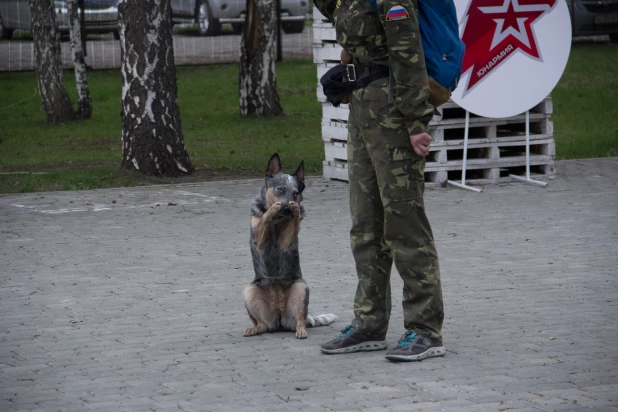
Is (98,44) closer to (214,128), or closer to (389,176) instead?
(214,128)

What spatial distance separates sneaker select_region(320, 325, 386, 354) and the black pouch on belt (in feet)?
4.59

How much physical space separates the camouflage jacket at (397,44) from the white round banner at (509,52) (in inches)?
230

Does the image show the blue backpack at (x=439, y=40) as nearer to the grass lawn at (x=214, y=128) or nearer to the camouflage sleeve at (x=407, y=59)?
the camouflage sleeve at (x=407, y=59)

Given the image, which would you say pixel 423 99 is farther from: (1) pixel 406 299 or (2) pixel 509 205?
(2) pixel 509 205

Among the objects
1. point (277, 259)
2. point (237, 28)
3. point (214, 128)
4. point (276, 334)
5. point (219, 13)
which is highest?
point (219, 13)

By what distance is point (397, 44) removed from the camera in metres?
5.32

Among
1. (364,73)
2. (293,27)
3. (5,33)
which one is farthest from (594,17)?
(364,73)

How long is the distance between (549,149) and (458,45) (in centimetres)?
703

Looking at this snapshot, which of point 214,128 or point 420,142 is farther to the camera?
point 214,128

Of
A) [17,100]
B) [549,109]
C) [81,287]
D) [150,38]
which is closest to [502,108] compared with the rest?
[549,109]

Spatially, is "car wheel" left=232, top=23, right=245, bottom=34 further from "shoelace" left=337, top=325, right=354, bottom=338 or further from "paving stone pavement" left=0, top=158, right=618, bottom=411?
"shoelace" left=337, top=325, right=354, bottom=338

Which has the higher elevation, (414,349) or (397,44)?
(397,44)

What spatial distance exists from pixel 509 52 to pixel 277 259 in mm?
6284

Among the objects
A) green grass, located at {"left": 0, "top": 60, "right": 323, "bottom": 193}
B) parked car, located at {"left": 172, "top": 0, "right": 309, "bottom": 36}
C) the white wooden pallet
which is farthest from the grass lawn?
parked car, located at {"left": 172, "top": 0, "right": 309, "bottom": 36}
